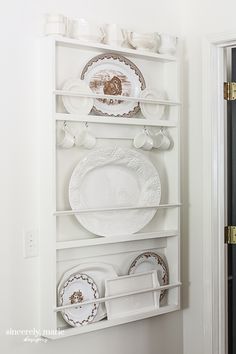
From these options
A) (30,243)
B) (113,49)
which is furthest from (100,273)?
(113,49)

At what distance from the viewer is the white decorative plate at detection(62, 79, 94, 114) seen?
2.57 metres

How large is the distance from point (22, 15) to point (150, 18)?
0.79 m

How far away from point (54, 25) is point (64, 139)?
48 centimetres

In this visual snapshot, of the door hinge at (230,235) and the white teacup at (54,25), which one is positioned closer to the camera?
the white teacup at (54,25)

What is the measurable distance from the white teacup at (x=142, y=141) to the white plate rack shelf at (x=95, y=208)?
31mm

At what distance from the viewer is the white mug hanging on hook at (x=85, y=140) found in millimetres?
2604

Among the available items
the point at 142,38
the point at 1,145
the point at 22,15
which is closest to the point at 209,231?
the point at 142,38

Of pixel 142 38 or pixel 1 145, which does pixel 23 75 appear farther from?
pixel 142 38

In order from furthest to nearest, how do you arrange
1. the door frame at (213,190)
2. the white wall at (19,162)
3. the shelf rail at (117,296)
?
the door frame at (213,190) < the shelf rail at (117,296) < the white wall at (19,162)

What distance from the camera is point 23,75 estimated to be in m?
2.47

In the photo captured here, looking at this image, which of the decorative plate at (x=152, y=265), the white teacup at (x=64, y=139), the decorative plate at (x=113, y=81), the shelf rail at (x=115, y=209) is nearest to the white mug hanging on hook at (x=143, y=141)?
the decorative plate at (x=113, y=81)

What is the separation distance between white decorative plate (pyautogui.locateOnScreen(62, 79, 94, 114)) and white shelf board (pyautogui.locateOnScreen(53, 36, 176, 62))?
0.16 metres

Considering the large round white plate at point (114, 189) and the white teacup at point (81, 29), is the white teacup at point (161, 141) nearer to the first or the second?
the large round white plate at point (114, 189)

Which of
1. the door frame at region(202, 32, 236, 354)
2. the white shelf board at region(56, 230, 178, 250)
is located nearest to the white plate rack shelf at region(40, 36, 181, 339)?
the white shelf board at region(56, 230, 178, 250)
